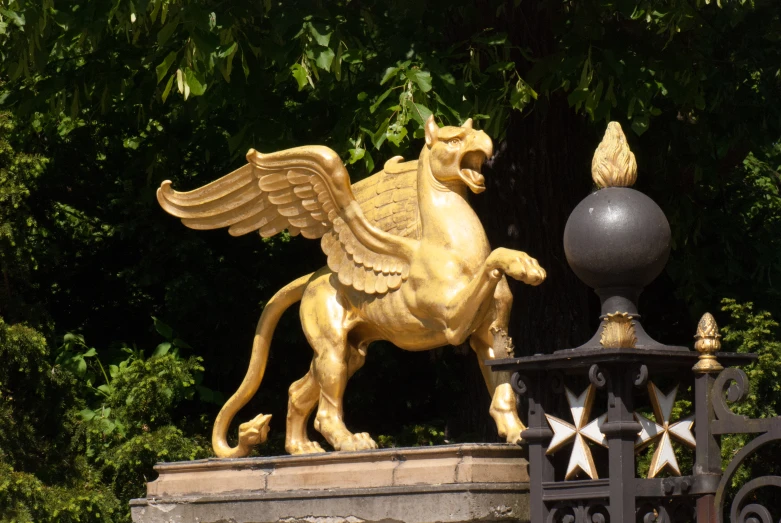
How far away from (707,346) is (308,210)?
237 centimetres

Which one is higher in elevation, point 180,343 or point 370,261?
point 180,343

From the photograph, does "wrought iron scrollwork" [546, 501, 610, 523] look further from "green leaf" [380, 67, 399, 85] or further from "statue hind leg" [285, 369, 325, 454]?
"green leaf" [380, 67, 399, 85]

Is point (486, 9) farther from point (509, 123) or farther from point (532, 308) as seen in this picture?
point (532, 308)

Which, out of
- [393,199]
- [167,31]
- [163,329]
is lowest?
[393,199]

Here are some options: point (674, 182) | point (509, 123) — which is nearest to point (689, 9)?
point (509, 123)

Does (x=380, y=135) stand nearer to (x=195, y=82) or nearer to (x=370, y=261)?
(x=195, y=82)

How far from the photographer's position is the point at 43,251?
1040 centimetres

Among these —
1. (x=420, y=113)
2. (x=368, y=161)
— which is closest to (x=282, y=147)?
(x=368, y=161)

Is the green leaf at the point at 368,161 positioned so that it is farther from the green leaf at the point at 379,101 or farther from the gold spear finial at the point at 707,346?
the gold spear finial at the point at 707,346

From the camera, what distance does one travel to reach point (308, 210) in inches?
262

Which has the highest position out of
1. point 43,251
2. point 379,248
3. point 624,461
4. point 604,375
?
point 43,251

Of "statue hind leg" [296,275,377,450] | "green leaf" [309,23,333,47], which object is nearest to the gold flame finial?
"statue hind leg" [296,275,377,450]

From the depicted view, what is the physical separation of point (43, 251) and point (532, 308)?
13.6 feet

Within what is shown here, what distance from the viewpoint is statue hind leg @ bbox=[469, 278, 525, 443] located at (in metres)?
5.87
